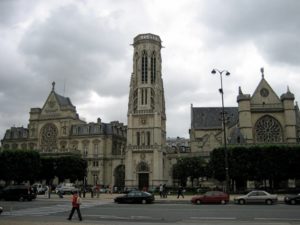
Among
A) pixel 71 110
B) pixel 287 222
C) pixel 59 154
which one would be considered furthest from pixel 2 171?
pixel 287 222

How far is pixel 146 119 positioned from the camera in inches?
3472

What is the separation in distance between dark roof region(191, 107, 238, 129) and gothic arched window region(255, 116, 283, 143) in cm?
1342

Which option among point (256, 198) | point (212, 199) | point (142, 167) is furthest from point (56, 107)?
point (256, 198)

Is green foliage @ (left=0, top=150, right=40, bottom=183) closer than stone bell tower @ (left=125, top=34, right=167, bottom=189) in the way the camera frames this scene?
Yes

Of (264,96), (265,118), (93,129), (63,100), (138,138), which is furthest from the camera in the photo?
(63,100)

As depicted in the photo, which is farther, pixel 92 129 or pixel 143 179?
pixel 92 129

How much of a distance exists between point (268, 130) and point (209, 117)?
2028 centimetres

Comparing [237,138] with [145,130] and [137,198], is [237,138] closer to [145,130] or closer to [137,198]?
[145,130]

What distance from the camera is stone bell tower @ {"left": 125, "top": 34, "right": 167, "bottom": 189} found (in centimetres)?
8550

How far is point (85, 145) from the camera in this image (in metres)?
99.7

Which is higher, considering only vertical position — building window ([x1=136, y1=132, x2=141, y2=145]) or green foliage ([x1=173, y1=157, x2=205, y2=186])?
building window ([x1=136, y1=132, x2=141, y2=145])

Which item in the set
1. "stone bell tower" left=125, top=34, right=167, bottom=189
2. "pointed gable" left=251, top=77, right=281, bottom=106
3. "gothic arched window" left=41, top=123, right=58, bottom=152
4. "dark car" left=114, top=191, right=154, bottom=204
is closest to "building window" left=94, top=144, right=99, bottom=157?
"gothic arched window" left=41, top=123, right=58, bottom=152

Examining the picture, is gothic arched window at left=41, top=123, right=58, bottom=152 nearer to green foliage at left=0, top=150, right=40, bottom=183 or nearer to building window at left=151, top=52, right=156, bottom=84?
green foliage at left=0, top=150, right=40, bottom=183

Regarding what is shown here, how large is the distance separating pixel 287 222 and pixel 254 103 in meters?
66.4
